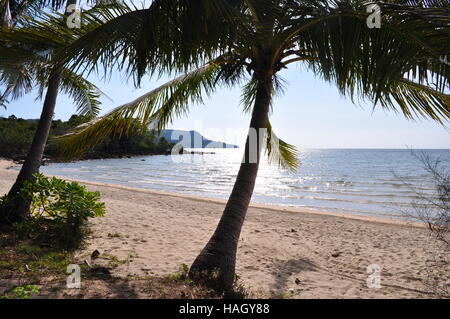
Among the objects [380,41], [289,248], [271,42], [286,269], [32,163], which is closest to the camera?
[380,41]

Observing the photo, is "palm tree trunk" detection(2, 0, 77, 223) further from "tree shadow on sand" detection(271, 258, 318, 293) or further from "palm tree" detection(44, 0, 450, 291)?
"tree shadow on sand" detection(271, 258, 318, 293)

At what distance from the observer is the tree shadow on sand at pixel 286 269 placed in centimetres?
496

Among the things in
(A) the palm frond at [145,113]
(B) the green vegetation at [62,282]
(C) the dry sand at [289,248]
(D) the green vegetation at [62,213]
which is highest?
(A) the palm frond at [145,113]

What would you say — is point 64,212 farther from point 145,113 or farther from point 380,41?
point 380,41

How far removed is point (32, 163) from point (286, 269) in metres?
5.28

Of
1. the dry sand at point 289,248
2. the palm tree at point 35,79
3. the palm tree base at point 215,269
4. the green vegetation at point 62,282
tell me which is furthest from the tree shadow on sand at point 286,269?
the palm tree at point 35,79

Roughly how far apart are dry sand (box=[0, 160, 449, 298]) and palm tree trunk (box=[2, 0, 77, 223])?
4.88 ft

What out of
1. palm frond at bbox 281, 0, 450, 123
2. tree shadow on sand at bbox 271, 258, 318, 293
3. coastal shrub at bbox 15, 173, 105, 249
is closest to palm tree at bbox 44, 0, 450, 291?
palm frond at bbox 281, 0, 450, 123

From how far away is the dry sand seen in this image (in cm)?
507

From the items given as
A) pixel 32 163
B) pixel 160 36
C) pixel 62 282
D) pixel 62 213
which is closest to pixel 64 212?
pixel 62 213

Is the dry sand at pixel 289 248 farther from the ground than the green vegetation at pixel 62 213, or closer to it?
closer to it

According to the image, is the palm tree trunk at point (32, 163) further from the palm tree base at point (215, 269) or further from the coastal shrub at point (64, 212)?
the palm tree base at point (215, 269)

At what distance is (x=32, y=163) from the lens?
6137 mm

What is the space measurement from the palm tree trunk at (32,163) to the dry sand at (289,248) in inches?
58.5
